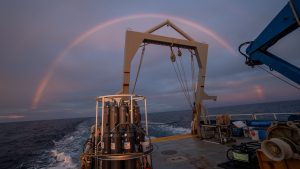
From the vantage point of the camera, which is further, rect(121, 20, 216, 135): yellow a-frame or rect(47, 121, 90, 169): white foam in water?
rect(47, 121, 90, 169): white foam in water

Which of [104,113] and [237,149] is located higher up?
[104,113]

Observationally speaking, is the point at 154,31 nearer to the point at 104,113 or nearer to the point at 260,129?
the point at 104,113

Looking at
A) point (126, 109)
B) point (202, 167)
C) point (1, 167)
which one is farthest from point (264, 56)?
point (1, 167)

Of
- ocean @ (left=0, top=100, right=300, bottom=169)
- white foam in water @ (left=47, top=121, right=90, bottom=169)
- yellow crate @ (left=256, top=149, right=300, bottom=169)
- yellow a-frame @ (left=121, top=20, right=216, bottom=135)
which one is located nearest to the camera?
yellow crate @ (left=256, top=149, right=300, bottom=169)

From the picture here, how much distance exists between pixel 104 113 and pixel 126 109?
781 millimetres

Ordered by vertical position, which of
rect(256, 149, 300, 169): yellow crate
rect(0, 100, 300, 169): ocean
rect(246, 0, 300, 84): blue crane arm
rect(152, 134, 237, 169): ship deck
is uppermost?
rect(246, 0, 300, 84): blue crane arm

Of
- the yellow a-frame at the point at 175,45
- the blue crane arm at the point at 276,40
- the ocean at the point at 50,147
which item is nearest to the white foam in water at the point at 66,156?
the ocean at the point at 50,147

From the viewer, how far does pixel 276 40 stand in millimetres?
5875

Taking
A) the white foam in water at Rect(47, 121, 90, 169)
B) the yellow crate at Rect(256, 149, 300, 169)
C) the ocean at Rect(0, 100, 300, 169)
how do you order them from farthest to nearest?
the ocean at Rect(0, 100, 300, 169) < the white foam in water at Rect(47, 121, 90, 169) < the yellow crate at Rect(256, 149, 300, 169)

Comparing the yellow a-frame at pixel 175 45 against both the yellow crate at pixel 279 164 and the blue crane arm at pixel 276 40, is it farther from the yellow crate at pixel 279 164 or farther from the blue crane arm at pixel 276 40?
the yellow crate at pixel 279 164

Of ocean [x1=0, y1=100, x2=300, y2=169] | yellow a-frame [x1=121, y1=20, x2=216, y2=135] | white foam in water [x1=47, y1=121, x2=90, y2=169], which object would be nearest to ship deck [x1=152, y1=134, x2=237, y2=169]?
ocean [x1=0, y1=100, x2=300, y2=169]

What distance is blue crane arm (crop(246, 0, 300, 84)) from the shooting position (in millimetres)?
4750

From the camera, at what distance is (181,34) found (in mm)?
12172

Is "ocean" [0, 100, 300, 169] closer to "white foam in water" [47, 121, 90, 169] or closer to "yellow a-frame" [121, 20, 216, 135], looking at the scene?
"white foam in water" [47, 121, 90, 169]
